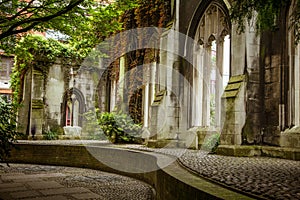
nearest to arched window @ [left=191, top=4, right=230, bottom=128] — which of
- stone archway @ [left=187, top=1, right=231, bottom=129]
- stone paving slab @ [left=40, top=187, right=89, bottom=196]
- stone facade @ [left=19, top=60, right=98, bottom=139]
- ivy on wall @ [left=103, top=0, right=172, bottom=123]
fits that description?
stone archway @ [left=187, top=1, right=231, bottom=129]

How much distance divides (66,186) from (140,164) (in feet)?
6.57

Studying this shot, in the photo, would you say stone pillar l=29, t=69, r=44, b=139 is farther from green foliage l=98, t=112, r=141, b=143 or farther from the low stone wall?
the low stone wall

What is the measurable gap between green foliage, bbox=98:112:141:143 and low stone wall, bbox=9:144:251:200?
240cm

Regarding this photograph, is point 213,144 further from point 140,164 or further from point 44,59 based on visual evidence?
point 44,59

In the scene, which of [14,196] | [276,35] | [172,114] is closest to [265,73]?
[276,35]

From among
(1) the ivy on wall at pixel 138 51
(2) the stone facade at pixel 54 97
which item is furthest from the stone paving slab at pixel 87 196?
(2) the stone facade at pixel 54 97

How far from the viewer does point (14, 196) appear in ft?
22.3

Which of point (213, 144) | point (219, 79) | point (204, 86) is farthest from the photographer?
point (204, 86)

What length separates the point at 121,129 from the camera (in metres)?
14.4

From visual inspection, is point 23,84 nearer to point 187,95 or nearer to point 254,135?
point 187,95

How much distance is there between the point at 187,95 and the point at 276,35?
4251 millimetres

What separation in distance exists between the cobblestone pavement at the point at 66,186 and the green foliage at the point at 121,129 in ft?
11.2

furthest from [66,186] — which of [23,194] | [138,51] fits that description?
[138,51]

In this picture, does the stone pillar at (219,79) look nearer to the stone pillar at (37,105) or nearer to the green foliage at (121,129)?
the green foliage at (121,129)
